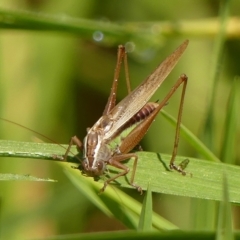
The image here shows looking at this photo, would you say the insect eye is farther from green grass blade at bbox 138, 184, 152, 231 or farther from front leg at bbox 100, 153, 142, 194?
green grass blade at bbox 138, 184, 152, 231

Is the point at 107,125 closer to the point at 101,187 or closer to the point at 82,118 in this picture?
the point at 101,187

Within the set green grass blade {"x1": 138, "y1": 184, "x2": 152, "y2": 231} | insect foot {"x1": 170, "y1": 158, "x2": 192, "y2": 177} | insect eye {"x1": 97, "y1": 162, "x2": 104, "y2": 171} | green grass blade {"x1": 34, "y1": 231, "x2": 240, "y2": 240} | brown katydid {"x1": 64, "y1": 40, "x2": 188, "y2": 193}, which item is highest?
brown katydid {"x1": 64, "y1": 40, "x2": 188, "y2": 193}

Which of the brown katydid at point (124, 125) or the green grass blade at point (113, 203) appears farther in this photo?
the brown katydid at point (124, 125)

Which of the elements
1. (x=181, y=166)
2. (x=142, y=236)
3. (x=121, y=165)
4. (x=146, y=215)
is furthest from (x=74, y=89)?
(x=142, y=236)

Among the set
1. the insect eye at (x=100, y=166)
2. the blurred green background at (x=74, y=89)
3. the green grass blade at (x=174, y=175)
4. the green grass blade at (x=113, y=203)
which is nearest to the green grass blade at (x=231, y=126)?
the green grass blade at (x=174, y=175)

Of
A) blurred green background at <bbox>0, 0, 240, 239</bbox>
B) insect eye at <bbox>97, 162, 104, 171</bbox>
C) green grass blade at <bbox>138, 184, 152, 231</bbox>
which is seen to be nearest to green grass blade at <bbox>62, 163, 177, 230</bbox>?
insect eye at <bbox>97, 162, 104, 171</bbox>

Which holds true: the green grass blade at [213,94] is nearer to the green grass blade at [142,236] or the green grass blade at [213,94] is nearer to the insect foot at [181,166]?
the insect foot at [181,166]

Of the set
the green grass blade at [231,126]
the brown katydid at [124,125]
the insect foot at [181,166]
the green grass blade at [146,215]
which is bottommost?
the green grass blade at [146,215]

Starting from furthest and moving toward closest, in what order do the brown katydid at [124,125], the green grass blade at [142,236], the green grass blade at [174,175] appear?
1. the brown katydid at [124,125]
2. the green grass blade at [174,175]
3. the green grass blade at [142,236]
